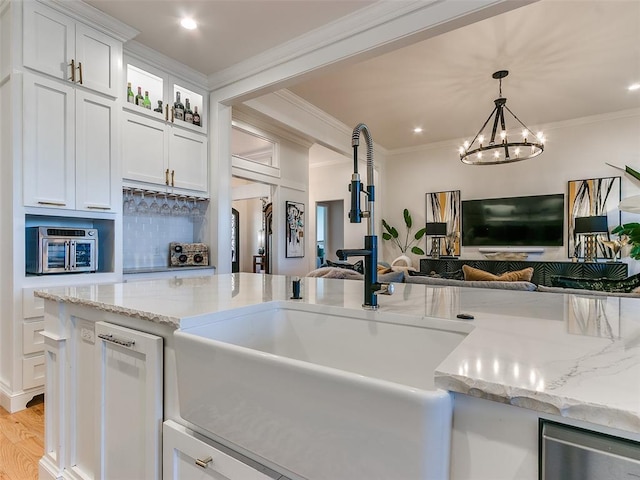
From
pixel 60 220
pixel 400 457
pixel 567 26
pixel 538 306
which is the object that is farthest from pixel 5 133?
pixel 567 26

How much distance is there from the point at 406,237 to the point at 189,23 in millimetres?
5309

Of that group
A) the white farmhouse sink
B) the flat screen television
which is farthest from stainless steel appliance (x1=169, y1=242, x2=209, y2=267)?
the flat screen television

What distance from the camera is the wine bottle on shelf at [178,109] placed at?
3502mm

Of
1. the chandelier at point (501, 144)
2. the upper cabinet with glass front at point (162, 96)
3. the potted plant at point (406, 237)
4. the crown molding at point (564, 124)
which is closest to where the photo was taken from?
the upper cabinet with glass front at point (162, 96)

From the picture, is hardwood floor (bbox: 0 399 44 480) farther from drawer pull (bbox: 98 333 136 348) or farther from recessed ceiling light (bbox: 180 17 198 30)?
recessed ceiling light (bbox: 180 17 198 30)

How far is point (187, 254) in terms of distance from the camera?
3736mm

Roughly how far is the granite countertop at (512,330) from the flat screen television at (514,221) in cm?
492

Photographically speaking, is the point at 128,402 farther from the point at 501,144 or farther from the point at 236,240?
the point at 236,240

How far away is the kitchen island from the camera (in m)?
0.52

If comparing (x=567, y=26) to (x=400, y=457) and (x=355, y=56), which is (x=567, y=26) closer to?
(x=355, y=56)

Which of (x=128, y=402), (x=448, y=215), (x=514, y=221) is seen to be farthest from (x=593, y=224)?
(x=128, y=402)

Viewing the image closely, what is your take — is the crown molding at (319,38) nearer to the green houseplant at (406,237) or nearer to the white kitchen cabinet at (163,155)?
the white kitchen cabinet at (163,155)

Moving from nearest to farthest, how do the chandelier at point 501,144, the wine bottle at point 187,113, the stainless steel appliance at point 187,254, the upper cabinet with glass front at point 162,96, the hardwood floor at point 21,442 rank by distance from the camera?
the hardwood floor at point 21,442, the upper cabinet with glass front at point 162,96, the wine bottle at point 187,113, the stainless steel appliance at point 187,254, the chandelier at point 501,144

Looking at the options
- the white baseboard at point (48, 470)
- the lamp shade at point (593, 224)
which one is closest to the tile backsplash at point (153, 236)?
the white baseboard at point (48, 470)
